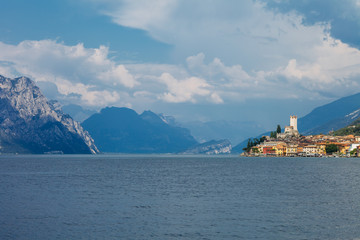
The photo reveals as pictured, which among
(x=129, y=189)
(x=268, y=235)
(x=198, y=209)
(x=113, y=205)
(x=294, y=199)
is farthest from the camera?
(x=129, y=189)

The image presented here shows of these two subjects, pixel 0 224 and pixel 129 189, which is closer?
pixel 0 224

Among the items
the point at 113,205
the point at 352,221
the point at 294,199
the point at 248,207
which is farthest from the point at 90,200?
the point at 352,221

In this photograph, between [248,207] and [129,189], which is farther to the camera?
[129,189]

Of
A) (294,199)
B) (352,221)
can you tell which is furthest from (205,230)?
(294,199)

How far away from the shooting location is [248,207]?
5850cm

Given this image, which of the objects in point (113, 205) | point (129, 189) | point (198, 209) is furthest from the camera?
point (129, 189)

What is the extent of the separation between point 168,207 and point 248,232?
18.1 m

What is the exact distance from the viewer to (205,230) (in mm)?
44031

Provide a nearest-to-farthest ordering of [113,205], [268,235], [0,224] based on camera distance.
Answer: [268,235], [0,224], [113,205]

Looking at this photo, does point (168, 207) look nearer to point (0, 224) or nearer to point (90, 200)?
point (90, 200)

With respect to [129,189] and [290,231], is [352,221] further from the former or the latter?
[129,189]

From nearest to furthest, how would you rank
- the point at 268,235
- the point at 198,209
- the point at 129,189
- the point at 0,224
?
the point at 268,235 < the point at 0,224 < the point at 198,209 < the point at 129,189

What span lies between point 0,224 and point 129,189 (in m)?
37.3

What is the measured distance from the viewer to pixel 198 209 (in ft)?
187
